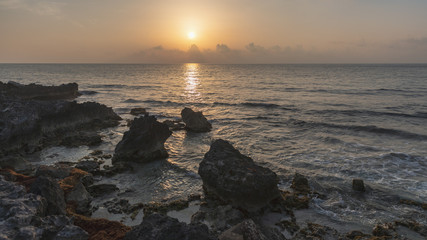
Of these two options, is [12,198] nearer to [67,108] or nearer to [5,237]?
[5,237]

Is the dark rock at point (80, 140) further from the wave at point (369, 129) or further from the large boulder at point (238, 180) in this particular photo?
the wave at point (369, 129)

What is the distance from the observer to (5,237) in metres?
6.00

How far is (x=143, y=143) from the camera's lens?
18125mm

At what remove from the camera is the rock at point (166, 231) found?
6371 mm

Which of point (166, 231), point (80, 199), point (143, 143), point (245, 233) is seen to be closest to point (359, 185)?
point (245, 233)

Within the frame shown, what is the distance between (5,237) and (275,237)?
7403 mm

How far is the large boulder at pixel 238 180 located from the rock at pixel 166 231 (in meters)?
4.95

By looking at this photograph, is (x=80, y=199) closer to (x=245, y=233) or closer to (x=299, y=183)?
(x=245, y=233)

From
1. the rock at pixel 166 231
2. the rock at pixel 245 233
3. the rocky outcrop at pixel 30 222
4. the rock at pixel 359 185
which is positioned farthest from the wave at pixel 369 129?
the rocky outcrop at pixel 30 222

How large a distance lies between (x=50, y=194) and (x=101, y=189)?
4007 mm

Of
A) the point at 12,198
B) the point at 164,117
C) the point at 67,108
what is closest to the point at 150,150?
the point at 12,198

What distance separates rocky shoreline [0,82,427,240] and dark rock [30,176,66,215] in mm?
30

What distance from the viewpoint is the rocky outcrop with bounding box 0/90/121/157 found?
18297 millimetres

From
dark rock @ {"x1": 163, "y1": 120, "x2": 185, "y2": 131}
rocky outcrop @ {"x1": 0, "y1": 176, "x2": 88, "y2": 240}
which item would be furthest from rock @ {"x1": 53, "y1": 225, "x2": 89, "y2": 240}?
dark rock @ {"x1": 163, "y1": 120, "x2": 185, "y2": 131}
